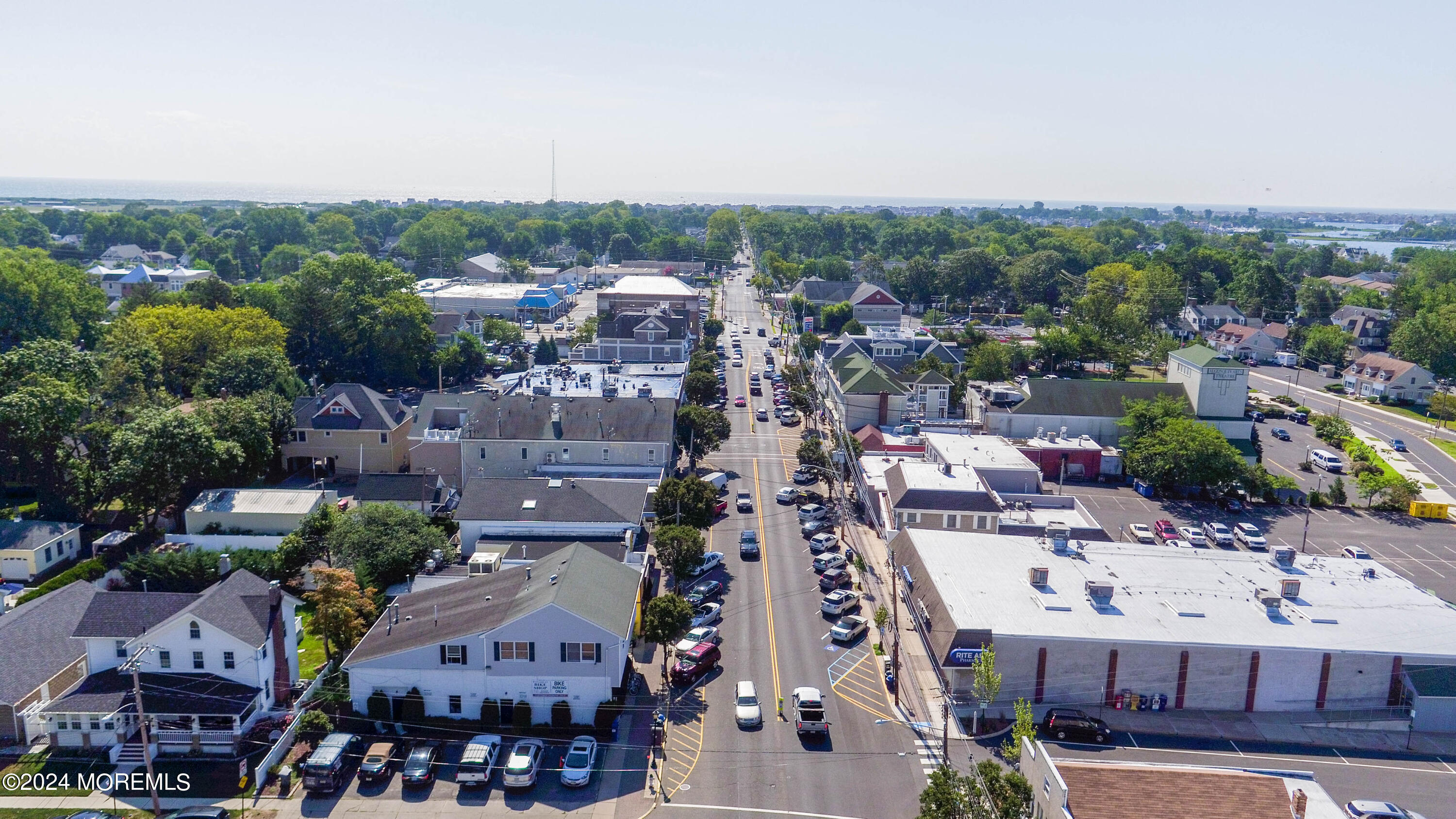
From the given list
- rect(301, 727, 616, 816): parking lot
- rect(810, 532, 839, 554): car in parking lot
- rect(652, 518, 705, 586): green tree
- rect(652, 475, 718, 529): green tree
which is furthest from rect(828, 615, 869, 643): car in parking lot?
rect(301, 727, 616, 816): parking lot

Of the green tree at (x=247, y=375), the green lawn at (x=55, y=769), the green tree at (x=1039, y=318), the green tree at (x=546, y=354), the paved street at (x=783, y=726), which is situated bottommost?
the green lawn at (x=55, y=769)

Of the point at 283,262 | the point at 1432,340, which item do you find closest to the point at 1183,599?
Answer: the point at 1432,340

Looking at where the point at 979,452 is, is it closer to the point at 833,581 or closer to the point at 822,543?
the point at 822,543

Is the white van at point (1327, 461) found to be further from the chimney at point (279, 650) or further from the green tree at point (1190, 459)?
the chimney at point (279, 650)

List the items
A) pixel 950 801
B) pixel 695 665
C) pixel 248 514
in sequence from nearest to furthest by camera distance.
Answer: pixel 950 801 < pixel 695 665 < pixel 248 514

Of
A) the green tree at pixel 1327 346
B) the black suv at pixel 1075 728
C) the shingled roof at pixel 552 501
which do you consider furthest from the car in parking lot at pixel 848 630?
the green tree at pixel 1327 346

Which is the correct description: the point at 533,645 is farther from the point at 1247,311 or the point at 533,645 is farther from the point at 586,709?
the point at 1247,311
